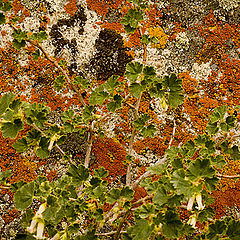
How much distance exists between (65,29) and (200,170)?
5.75 feet

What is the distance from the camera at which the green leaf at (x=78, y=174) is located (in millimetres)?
1049

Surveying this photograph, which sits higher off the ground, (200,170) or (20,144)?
(200,170)

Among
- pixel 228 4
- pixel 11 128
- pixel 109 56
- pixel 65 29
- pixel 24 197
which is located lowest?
pixel 24 197

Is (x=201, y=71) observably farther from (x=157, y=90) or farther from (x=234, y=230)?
(x=234, y=230)

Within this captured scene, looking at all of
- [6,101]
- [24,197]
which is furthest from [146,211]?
[6,101]

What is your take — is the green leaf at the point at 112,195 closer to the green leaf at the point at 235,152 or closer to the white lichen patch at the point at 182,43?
the green leaf at the point at 235,152

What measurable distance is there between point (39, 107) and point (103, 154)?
82cm

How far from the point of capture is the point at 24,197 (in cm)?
83

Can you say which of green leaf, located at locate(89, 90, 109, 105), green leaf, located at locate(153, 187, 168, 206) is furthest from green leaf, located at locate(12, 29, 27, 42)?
green leaf, located at locate(153, 187, 168, 206)

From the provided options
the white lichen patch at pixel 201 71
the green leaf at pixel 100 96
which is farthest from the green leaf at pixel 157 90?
the white lichen patch at pixel 201 71

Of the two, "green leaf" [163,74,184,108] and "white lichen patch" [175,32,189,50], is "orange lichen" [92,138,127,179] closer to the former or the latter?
"green leaf" [163,74,184,108]

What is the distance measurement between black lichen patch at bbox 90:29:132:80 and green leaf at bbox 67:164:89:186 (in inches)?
42.8

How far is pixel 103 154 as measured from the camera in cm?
184

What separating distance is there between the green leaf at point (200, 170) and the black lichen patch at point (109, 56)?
1.34 meters
